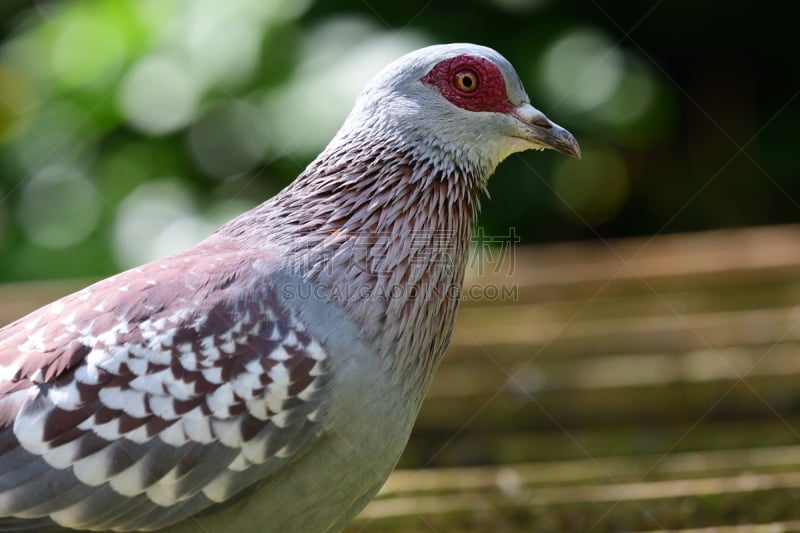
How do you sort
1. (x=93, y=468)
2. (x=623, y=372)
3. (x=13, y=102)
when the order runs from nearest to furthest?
1. (x=93, y=468)
2. (x=623, y=372)
3. (x=13, y=102)

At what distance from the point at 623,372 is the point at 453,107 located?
2.15 meters

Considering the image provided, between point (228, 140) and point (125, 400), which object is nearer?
point (125, 400)

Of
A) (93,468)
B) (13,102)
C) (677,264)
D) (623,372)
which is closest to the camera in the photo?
A: (93,468)

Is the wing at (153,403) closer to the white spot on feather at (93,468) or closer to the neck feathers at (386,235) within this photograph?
the white spot on feather at (93,468)

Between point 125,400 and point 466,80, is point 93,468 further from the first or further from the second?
point 466,80

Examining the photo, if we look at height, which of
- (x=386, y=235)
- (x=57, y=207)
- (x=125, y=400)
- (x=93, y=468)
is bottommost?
(x=57, y=207)

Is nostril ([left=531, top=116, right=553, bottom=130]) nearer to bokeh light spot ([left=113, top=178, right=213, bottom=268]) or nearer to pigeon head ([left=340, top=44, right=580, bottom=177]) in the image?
pigeon head ([left=340, top=44, right=580, bottom=177])

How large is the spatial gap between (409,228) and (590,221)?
4771mm

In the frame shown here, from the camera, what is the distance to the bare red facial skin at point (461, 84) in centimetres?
432

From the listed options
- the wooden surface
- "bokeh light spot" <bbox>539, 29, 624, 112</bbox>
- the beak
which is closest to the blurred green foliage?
"bokeh light spot" <bbox>539, 29, 624, 112</bbox>

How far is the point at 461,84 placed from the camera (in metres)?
4.32

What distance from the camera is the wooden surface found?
5.59 metres

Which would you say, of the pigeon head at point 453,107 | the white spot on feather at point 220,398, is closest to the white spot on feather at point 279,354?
the white spot on feather at point 220,398

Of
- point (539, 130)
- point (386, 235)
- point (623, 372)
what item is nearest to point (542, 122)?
point (539, 130)
